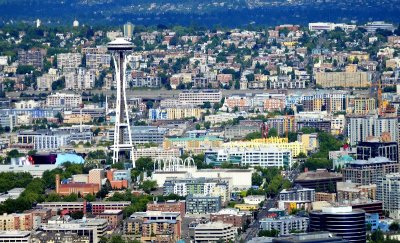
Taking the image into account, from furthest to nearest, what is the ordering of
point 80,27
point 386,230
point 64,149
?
1. point 80,27
2. point 64,149
3. point 386,230

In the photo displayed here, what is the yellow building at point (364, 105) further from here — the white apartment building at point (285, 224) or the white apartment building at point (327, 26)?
the white apartment building at point (327, 26)

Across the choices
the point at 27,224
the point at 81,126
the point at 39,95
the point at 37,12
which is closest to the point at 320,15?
the point at 37,12

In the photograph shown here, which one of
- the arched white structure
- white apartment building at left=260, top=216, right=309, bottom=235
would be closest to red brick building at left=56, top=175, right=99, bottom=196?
the arched white structure

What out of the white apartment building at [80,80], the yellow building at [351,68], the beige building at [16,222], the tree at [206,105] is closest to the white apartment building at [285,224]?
the beige building at [16,222]

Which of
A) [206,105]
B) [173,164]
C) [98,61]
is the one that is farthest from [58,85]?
[173,164]

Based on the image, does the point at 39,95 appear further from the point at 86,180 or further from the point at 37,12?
the point at 37,12

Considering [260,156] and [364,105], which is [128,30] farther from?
[260,156]

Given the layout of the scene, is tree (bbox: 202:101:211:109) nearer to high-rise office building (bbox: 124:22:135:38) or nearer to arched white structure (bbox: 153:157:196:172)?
arched white structure (bbox: 153:157:196:172)
